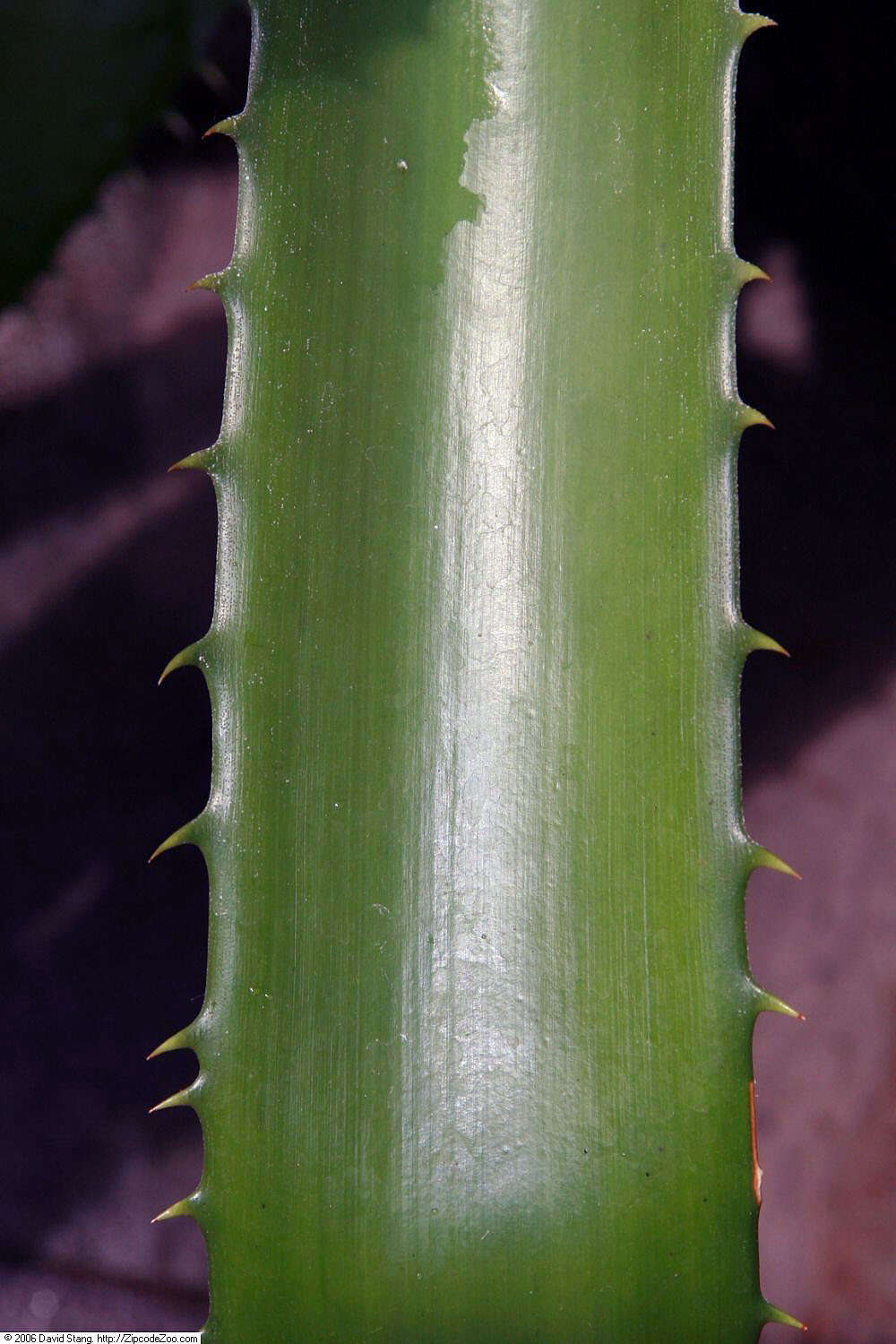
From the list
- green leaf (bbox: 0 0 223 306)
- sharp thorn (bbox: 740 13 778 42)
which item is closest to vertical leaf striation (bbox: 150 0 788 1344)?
sharp thorn (bbox: 740 13 778 42)

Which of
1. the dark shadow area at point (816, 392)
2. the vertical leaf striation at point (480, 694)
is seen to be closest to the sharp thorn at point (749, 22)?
the vertical leaf striation at point (480, 694)

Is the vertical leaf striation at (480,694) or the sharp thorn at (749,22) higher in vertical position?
the sharp thorn at (749,22)

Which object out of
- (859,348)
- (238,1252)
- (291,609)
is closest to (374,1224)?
(238,1252)

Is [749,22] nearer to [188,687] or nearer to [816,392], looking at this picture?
[816,392]

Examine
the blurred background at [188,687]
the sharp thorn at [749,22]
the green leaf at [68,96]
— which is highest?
the green leaf at [68,96]

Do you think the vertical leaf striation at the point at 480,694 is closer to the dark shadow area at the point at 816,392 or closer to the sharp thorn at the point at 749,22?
the sharp thorn at the point at 749,22

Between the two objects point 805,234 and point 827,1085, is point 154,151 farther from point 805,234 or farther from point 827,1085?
point 827,1085
